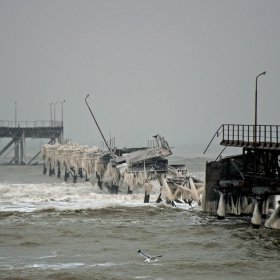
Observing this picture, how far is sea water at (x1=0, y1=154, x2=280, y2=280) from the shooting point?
27094 millimetres

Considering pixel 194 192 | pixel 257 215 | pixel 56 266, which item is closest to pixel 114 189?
pixel 194 192

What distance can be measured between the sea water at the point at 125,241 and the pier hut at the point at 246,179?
3.19 feet

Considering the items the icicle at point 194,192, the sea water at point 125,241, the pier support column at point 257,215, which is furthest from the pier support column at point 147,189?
the pier support column at point 257,215

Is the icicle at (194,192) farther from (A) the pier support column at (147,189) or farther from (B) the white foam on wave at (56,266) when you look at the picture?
(B) the white foam on wave at (56,266)

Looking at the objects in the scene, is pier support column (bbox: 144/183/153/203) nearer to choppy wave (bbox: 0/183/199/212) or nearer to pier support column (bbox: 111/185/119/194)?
choppy wave (bbox: 0/183/199/212)

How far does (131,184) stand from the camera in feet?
165

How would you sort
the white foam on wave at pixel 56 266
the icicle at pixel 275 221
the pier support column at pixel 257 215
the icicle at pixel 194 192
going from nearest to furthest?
the white foam on wave at pixel 56 266
the icicle at pixel 275 221
the pier support column at pixel 257 215
the icicle at pixel 194 192

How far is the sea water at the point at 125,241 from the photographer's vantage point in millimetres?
27094

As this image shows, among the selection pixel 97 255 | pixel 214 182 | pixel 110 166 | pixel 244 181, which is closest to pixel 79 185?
pixel 110 166

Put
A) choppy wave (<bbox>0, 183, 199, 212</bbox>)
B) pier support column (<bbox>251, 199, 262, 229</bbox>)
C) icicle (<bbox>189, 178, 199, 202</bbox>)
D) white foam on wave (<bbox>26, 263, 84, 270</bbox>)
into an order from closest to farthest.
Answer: white foam on wave (<bbox>26, 263, 84, 270</bbox>) → pier support column (<bbox>251, 199, 262, 229</bbox>) → icicle (<bbox>189, 178, 199, 202</bbox>) → choppy wave (<bbox>0, 183, 199, 212</bbox>)

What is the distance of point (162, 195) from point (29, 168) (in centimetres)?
5598

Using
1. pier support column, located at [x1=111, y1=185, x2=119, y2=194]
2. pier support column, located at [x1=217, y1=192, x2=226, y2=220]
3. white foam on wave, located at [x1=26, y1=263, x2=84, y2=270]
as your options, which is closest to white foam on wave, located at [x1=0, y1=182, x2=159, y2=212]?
pier support column, located at [x1=111, y1=185, x2=119, y2=194]

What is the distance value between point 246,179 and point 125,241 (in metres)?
9.44

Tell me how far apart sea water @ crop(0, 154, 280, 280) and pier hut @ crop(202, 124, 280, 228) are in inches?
38.3
